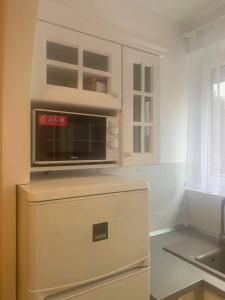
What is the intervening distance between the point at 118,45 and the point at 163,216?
4.57 ft

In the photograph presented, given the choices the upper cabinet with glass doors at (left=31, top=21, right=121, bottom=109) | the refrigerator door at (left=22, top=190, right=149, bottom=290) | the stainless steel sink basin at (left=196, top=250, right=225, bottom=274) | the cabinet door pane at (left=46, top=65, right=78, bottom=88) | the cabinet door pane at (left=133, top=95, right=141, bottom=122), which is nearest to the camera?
the refrigerator door at (left=22, top=190, right=149, bottom=290)

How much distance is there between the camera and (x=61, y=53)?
50.9 inches

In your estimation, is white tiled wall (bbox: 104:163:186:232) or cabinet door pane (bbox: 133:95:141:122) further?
white tiled wall (bbox: 104:163:186:232)

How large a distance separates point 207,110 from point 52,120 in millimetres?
1266

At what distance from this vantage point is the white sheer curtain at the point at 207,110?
183cm

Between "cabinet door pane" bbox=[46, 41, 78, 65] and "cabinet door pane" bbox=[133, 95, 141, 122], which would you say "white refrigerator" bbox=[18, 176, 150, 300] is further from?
"cabinet door pane" bbox=[46, 41, 78, 65]

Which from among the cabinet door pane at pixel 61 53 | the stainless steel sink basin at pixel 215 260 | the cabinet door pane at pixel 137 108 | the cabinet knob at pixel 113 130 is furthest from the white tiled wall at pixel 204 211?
the cabinet door pane at pixel 61 53

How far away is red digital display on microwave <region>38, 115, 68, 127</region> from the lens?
1194 mm

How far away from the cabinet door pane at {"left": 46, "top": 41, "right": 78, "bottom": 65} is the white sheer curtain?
1.12 meters

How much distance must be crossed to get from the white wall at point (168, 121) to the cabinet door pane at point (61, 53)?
2.36 feet

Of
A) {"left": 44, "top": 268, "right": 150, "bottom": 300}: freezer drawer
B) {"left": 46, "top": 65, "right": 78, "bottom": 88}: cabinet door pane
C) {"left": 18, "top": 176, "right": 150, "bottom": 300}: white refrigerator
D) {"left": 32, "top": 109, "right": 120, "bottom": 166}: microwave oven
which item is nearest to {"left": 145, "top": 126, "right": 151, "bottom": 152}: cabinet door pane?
{"left": 32, "top": 109, "right": 120, "bottom": 166}: microwave oven

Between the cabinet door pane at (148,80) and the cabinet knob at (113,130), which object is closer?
the cabinet knob at (113,130)

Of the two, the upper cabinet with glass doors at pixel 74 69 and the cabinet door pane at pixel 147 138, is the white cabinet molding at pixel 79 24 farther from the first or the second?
the cabinet door pane at pixel 147 138

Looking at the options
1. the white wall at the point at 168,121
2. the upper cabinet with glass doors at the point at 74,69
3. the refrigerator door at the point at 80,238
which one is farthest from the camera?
the white wall at the point at 168,121
